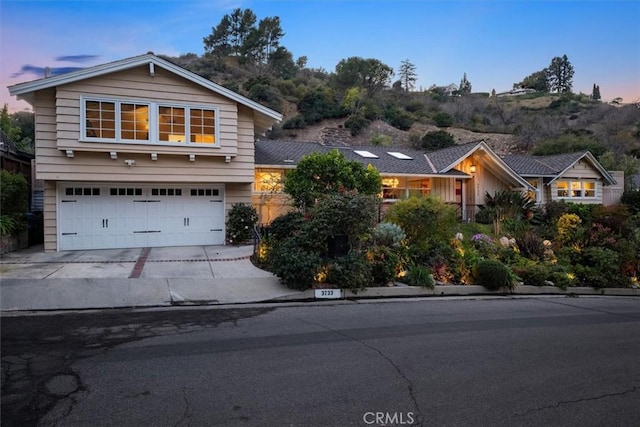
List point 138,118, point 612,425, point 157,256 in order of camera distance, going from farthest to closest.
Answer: point 138,118
point 157,256
point 612,425

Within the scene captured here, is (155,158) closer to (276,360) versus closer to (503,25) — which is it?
(276,360)

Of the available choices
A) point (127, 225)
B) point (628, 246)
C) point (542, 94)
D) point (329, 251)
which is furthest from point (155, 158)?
point (542, 94)

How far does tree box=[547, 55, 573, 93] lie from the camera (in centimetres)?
9056

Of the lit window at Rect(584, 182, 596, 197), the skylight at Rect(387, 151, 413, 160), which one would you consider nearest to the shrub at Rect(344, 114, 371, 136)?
the skylight at Rect(387, 151, 413, 160)

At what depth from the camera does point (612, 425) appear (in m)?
3.90

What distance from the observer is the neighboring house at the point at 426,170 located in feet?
64.2

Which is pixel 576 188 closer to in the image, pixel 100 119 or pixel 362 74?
pixel 100 119

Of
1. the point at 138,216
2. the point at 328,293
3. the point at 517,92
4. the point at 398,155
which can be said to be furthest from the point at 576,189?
the point at 517,92

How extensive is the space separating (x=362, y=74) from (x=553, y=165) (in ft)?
130

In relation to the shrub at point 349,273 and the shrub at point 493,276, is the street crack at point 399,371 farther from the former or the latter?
the shrub at point 493,276

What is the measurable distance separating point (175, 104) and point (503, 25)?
17404 mm

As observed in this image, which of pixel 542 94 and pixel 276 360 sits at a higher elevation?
pixel 542 94

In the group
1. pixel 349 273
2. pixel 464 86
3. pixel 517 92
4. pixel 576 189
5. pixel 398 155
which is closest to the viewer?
pixel 349 273

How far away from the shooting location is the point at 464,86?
283 ft
